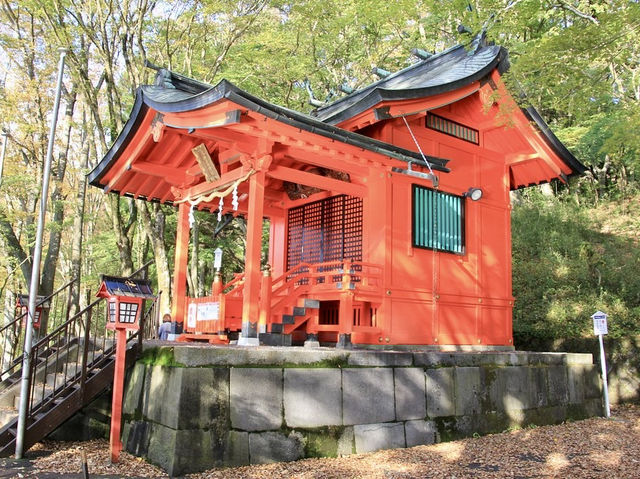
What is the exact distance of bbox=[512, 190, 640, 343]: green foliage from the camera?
1341 cm

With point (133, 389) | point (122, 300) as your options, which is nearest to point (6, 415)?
point (133, 389)

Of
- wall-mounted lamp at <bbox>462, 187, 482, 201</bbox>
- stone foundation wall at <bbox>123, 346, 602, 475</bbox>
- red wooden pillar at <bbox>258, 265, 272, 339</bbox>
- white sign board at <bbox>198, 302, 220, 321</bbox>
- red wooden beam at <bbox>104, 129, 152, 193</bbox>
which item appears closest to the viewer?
stone foundation wall at <bbox>123, 346, 602, 475</bbox>

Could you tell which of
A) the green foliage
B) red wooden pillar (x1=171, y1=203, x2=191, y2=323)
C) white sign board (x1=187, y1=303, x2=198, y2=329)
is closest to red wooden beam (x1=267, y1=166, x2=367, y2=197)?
red wooden pillar (x1=171, y1=203, x2=191, y2=323)

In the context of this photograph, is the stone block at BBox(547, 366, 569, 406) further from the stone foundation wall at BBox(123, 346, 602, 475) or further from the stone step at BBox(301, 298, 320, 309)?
the stone step at BBox(301, 298, 320, 309)

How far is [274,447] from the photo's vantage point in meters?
6.41

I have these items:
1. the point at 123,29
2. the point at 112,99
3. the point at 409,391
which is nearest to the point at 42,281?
the point at 112,99

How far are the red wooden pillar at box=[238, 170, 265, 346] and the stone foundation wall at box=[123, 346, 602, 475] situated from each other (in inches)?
43.4

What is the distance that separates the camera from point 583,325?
13164mm

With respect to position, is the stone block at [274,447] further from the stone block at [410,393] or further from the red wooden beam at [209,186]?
the red wooden beam at [209,186]

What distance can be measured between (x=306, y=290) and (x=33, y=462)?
4.52 metres

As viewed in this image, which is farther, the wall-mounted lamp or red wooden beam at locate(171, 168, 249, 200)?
the wall-mounted lamp

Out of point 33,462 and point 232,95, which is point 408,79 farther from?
point 33,462

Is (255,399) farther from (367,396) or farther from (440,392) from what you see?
(440,392)

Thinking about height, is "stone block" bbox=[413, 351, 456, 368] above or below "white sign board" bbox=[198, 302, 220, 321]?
below
